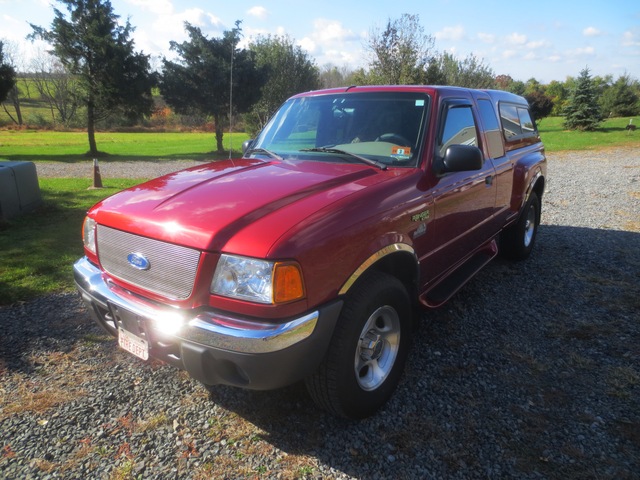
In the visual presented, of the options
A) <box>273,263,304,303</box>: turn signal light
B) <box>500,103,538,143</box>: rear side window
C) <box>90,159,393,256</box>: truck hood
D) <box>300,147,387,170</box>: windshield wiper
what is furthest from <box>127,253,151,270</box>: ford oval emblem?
<box>500,103,538,143</box>: rear side window

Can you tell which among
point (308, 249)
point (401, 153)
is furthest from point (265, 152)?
point (308, 249)

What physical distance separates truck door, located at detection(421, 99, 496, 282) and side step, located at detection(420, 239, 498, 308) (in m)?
0.12

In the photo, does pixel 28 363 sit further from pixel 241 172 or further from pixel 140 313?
pixel 241 172

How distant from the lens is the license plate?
7.70ft

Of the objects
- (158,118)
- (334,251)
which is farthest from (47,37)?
(158,118)

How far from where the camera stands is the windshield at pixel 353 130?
3154 millimetres

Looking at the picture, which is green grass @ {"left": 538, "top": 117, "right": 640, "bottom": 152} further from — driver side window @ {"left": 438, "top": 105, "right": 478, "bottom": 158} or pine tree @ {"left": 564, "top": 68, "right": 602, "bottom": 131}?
driver side window @ {"left": 438, "top": 105, "right": 478, "bottom": 158}

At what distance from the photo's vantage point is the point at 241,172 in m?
2.97

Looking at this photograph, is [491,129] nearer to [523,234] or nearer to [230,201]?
[523,234]

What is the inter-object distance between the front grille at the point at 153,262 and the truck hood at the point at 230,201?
0.06m

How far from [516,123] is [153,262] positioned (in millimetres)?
4491

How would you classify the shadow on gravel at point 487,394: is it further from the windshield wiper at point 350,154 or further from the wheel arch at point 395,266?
the windshield wiper at point 350,154

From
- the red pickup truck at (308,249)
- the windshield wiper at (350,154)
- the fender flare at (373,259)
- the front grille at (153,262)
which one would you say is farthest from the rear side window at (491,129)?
the front grille at (153,262)

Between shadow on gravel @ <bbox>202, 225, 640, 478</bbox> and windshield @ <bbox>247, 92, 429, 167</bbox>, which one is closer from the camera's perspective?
shadow on gravel @ <bbox>202, 225, 640, 478</bbox>
